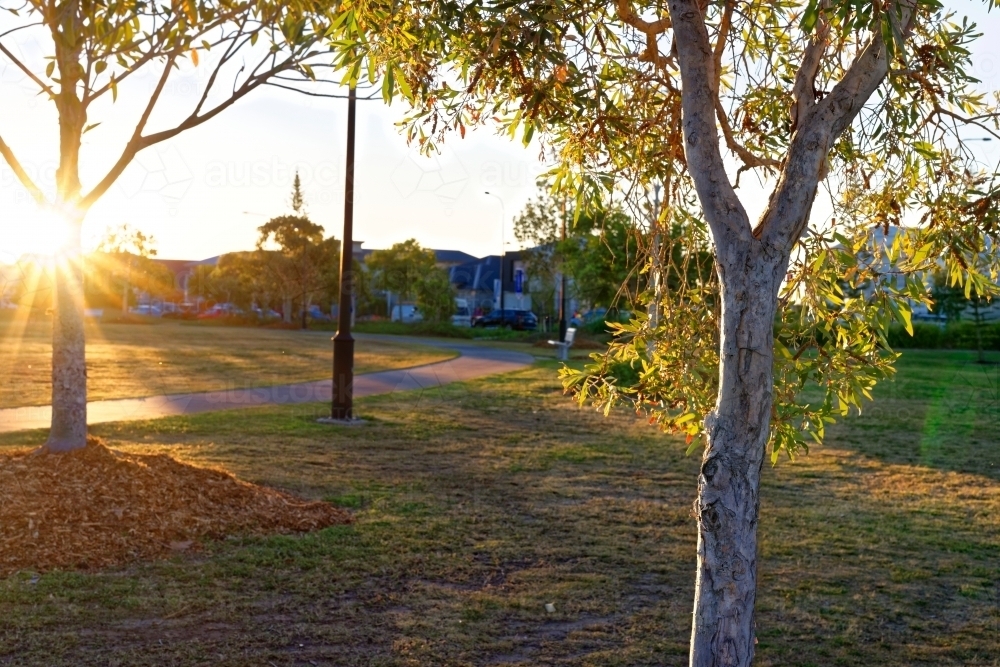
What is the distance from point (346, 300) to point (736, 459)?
1111 centimetres

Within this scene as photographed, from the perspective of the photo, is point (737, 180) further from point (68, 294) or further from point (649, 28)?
point (68, 294)

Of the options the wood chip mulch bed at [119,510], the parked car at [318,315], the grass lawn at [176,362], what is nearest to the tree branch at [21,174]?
the wood chip mulch bed at [119,510]

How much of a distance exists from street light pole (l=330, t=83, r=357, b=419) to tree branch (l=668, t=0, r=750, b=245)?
10161 millimetres

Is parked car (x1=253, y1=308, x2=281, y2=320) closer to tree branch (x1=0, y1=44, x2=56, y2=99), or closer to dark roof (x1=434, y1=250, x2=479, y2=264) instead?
dark roof (x1=434, y1=250, x2=479, y2=264)

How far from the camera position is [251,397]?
17922 millimetres

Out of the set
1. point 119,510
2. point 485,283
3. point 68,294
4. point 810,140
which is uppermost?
point 485,283

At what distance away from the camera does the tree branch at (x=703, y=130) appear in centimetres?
348

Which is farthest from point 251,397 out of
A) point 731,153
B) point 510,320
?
point 510,320

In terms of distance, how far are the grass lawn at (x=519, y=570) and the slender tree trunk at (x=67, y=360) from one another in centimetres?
184

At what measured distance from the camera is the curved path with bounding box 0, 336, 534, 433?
14047 mm

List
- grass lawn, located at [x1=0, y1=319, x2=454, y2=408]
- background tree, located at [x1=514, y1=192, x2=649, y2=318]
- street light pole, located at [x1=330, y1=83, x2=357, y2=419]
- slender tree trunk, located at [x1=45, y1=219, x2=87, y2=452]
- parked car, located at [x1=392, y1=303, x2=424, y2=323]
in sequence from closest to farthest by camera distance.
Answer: slender tree trunk, located at [x1=45, y1=219, x2=87, y2=452] → street light pole, located at [x1=330, y1=83, x2=357, y2=419] → grass lawn, located at [x1=0, y1=319, x2=454, y2=408] → background tree, located at [x1=514, y1=192, x2=649, y2=318] → parked car, located at [x1=392, y1=303, x2=424, y2=323]

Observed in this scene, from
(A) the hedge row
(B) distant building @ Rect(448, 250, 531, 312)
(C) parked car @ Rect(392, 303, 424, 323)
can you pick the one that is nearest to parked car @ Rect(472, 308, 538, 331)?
(C) parked car @ Rect(392, 303, 424, 323)

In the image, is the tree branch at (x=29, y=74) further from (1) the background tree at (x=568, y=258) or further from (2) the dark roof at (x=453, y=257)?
(2) the dark roof at (x=453, y=257)

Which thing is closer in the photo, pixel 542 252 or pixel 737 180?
pixel 737 180
